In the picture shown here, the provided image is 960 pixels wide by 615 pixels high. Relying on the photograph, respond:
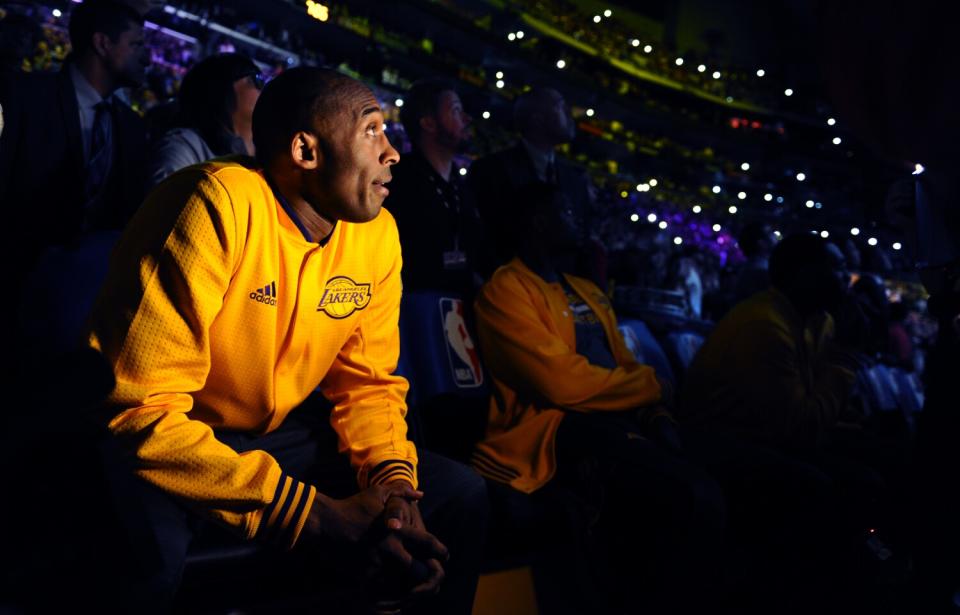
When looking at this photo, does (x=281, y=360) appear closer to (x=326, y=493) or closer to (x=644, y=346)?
(x=326, y=493)

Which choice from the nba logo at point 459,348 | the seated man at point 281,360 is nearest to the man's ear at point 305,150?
the seated man at point 281,360

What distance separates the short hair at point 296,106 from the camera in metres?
1.89

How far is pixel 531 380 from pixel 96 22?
7.44ft

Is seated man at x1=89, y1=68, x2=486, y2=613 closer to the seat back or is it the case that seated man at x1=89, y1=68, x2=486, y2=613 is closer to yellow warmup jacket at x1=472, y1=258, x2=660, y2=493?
yellow warmup jacket at x1=472, y1=258, x2=660, y2=493

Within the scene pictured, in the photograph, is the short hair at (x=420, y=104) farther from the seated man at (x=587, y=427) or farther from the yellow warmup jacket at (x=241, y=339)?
the yellow warmup jacket at (x=241, y=339)

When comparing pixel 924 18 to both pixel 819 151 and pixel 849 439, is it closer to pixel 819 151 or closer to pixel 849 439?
pixel 849 439

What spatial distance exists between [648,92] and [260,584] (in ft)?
92.3

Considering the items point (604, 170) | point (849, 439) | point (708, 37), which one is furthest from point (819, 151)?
point (849, 439)

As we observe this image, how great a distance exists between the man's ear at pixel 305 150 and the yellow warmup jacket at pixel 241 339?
0.35 feet

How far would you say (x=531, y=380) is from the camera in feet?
8.96

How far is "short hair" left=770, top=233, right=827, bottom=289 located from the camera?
353 cm

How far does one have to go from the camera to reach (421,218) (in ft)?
11.8

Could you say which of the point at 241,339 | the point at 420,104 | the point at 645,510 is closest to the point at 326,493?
the point at 241,339

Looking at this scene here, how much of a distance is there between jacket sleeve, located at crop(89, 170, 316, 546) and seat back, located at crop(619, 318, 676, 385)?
2406mm
